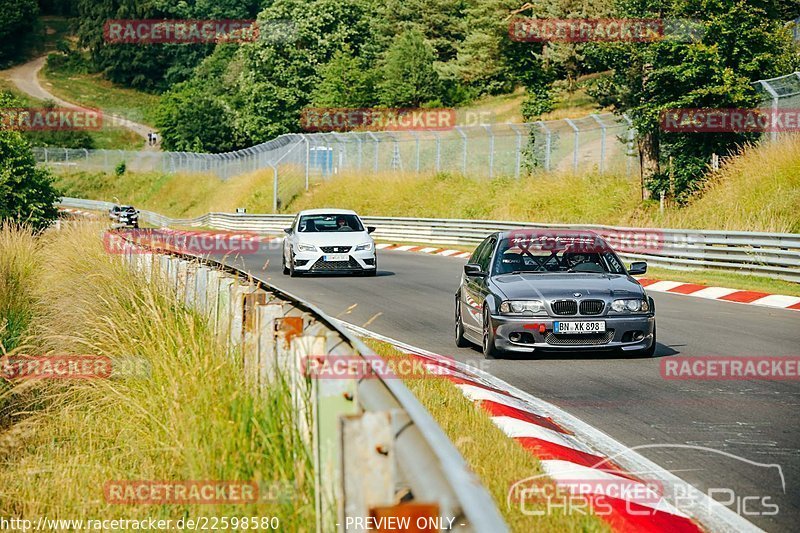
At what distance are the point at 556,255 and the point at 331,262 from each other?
13.2 meters

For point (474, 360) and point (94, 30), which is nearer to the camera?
point (474, 360)

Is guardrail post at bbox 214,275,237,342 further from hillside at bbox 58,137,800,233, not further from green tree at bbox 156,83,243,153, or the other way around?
green tree at bbox 156,83,243,153

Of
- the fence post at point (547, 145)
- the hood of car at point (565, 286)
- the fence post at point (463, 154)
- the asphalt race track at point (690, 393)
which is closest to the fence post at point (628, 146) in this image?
the fence post at point (547, 145)

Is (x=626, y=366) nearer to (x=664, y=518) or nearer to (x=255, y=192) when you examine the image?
(x=664, y=518)

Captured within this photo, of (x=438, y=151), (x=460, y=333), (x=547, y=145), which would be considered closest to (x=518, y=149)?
(x=547, y=145)

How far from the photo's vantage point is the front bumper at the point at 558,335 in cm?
1252

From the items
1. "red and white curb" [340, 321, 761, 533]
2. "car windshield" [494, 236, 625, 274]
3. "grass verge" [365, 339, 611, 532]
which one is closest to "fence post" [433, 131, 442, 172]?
"car windshield" [494, 236, 625, 274]

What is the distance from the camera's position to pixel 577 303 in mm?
12508

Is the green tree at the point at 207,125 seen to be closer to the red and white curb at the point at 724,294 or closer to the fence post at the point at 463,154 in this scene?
the fence post at the point at 463,154

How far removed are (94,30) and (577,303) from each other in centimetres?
15569

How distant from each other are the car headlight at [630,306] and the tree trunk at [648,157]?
22.5 metres

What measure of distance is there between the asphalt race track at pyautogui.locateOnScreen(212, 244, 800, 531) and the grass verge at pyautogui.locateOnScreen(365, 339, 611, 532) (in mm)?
946

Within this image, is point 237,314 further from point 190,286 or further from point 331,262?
point 331,262

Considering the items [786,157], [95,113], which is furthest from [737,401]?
[95,113]
